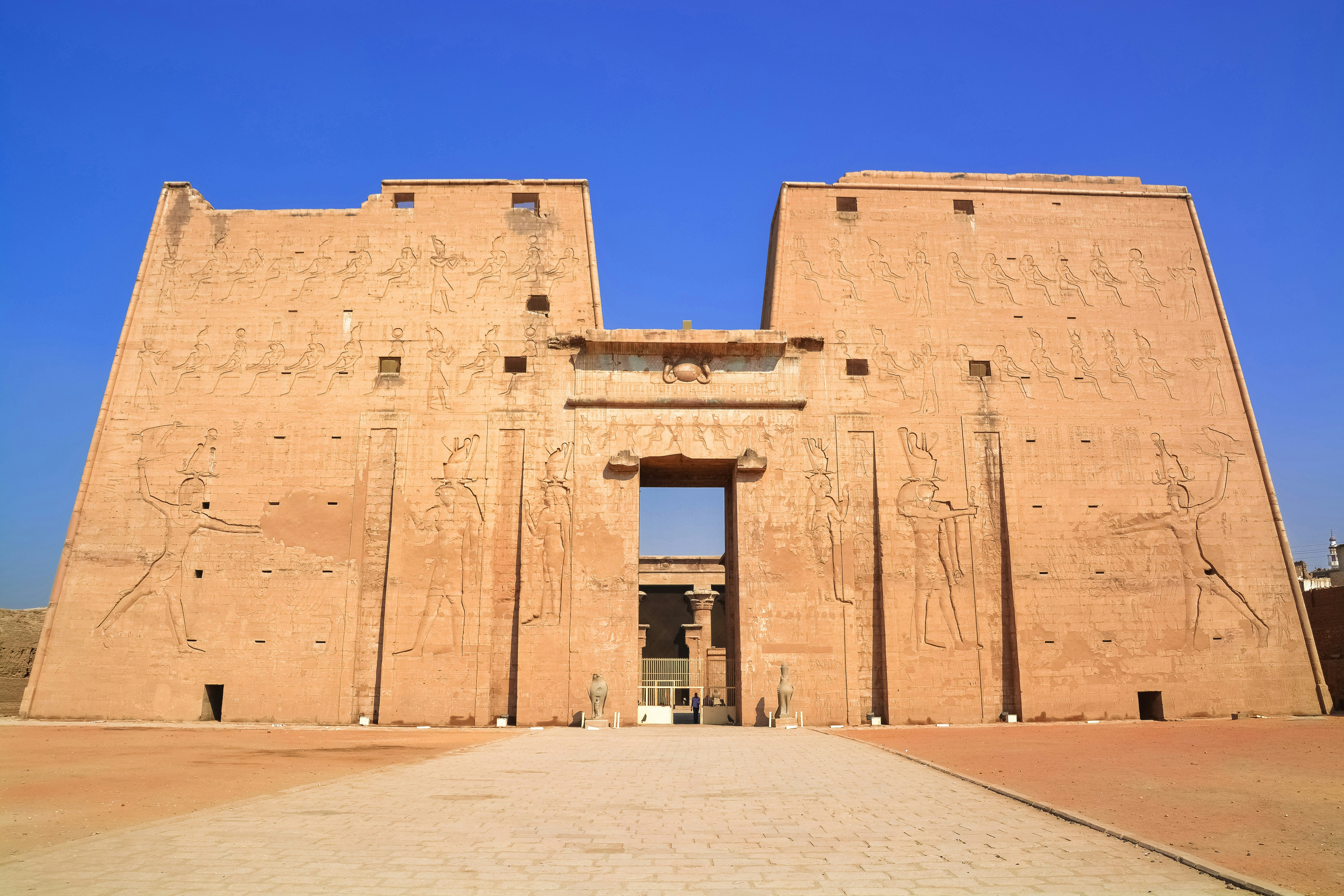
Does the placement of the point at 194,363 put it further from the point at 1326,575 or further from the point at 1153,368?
the point at 1326,575

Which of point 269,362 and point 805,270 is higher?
point 805,270

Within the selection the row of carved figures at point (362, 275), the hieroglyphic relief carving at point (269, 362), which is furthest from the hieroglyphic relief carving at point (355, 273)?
the hieroglyphic relief carving at point (269, 362)

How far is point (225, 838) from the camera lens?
5.78m

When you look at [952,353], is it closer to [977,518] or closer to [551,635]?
[977,518]

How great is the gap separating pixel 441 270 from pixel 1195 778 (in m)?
15.8

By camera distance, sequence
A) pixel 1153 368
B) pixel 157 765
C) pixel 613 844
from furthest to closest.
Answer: pixel 1153 368, pixel 157 765, pixel 613 844

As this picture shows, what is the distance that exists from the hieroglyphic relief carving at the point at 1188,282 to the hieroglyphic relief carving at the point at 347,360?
17615mm

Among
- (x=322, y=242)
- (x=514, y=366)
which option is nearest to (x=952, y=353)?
(x=514, y=366)

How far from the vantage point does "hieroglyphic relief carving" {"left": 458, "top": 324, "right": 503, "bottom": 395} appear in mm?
17938

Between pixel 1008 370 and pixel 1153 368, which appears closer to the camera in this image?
pixel 1008 370

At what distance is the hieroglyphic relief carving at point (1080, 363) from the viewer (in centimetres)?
1852

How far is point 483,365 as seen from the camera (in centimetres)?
1802

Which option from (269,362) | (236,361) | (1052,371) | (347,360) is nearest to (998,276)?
(1052,371)

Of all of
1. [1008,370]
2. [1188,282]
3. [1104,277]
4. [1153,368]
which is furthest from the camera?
[1188,282]
